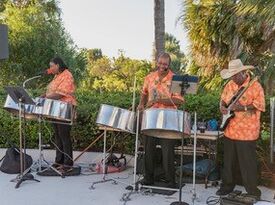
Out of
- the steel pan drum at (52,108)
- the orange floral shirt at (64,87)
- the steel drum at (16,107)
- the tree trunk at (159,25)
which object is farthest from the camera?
the tree trunk at (159,25)

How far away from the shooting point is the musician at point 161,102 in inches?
171

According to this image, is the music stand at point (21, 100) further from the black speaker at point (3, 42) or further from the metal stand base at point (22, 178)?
the black speaker at point (3, 42)

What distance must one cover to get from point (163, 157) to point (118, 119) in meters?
0.57

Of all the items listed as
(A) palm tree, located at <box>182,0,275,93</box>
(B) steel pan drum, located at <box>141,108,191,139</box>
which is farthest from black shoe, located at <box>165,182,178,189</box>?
(A) palm tree, located at <box>182,0,275,93</box>

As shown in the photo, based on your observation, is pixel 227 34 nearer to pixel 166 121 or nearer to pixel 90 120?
pixel 90 120

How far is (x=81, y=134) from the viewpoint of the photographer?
6.07m

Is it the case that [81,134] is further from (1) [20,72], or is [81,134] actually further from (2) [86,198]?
(1) [20,72]

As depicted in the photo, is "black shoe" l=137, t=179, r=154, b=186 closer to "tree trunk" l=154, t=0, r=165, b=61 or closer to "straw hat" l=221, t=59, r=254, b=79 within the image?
"straw hat" l=221, t=59, r=254, b=79

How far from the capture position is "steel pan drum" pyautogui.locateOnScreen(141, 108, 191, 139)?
398cm

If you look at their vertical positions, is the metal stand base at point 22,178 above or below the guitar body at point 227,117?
below

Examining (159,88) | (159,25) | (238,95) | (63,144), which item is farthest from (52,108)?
(159,25)

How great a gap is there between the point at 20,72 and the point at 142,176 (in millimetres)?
7661

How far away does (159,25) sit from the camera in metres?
6.93

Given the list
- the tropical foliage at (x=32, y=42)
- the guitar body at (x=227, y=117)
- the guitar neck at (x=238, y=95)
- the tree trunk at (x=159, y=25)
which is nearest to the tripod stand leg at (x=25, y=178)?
the guitar body at (x=227, y=117)
